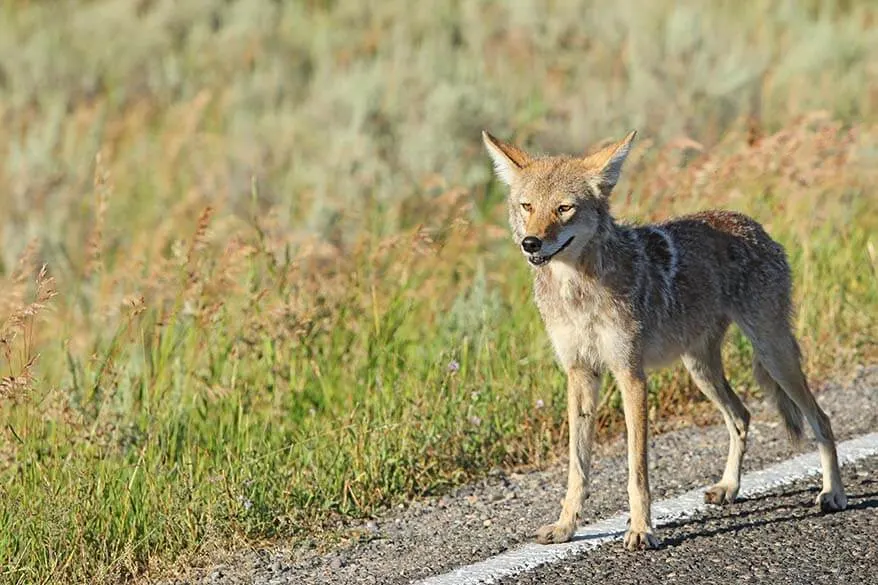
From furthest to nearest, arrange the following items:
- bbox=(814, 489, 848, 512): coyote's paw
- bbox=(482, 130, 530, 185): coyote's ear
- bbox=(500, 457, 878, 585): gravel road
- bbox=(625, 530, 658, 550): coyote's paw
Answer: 1. bbox=(482, 130, 530, 185): coyote's ear
2. bbox=(814, 489, 848, 512): coyote's paw
3. bbox=(625, 530, 658, 550): coyote's paw
4. bbox=(500, 457, 878, 585): gravel road

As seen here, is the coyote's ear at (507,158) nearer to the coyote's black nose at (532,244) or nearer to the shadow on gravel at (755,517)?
the coyote's black nose at (532,244)

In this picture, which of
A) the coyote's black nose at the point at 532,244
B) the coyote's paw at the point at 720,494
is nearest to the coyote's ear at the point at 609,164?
the coyote's black nose at the point at 532,244

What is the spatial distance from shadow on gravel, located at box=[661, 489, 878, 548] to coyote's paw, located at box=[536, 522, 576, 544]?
0.35m

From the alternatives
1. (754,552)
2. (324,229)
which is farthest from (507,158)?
(324,229)

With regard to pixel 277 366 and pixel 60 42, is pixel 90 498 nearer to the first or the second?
pixel 277 366

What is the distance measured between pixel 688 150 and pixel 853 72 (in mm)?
3463

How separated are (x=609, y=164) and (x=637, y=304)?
58 centimetres

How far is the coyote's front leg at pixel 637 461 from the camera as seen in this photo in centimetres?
529

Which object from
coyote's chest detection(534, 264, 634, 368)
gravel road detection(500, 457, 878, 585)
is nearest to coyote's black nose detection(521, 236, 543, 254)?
coyote's chest detection(534, 264, 634, 368)

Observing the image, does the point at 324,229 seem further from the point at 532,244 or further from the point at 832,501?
the point at 832,501

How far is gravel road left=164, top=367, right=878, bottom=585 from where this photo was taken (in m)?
5.12

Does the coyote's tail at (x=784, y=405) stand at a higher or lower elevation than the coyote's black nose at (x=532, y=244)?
lower

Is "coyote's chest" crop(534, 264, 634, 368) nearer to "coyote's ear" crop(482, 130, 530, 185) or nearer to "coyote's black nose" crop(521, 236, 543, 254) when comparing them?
"coyote's black nose" crop(521, 236, 543, 254)

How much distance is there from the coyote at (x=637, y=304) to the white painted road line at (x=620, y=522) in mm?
83
